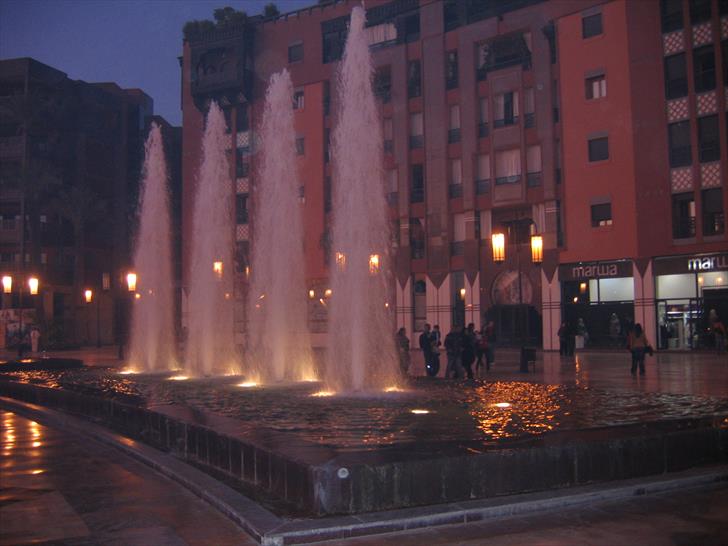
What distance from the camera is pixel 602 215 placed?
119ft

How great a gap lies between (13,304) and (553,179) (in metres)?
40.7

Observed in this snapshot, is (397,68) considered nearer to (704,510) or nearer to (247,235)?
(247,235)

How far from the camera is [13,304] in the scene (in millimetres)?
55062

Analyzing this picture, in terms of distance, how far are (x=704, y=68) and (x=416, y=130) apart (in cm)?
1645

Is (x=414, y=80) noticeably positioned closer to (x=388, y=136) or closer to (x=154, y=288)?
(x=388, y=136)

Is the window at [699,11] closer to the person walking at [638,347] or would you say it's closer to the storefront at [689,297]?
the storefront at [689,297]

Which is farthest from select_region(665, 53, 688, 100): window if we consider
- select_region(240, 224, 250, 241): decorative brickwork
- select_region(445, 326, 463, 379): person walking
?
select_region(240, 224, 250, 241): decorative brickwork

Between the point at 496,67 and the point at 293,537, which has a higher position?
the point at 496,67

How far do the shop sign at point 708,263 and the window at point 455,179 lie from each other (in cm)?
1334

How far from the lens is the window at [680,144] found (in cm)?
3366

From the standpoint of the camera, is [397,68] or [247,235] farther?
[247,235]

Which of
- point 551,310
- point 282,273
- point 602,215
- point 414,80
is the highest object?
point 414,80

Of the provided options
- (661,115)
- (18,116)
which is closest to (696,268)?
(661,115)

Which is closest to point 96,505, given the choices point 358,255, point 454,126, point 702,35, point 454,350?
point 358,255
